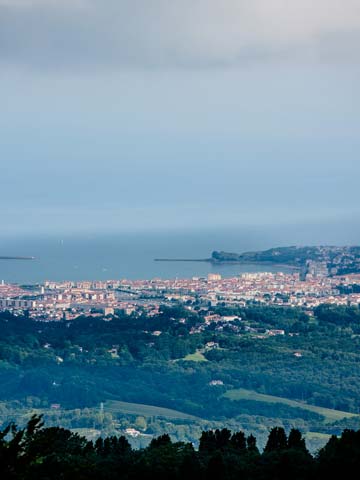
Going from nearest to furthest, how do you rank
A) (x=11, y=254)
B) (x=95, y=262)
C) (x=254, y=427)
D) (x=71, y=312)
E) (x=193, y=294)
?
(x=254, y=427) < (x=71, y=312) < (x=193, y=294) < (x=95, y=262) < (x=11, y=254)

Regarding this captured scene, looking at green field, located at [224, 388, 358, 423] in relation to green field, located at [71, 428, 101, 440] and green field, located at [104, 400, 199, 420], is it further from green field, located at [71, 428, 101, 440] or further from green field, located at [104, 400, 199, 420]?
green field, located at [71, 428, 101, 440]

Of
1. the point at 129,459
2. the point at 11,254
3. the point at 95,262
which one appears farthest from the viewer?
the point at 11,254

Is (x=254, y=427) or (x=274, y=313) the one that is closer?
(x=254, y=427)

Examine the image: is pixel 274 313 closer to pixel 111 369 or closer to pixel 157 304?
pixel 157 304

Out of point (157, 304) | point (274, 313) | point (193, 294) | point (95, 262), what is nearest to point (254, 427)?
point (274, 313)

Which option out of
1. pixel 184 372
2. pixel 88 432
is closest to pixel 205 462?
pixel 88 432

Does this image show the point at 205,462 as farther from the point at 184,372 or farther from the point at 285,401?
the point at 184,372

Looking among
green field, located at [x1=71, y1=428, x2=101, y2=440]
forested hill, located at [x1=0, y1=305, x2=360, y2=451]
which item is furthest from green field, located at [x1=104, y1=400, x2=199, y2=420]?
green field, located at [x1=71, y1=428, x2=101, y2=440]
